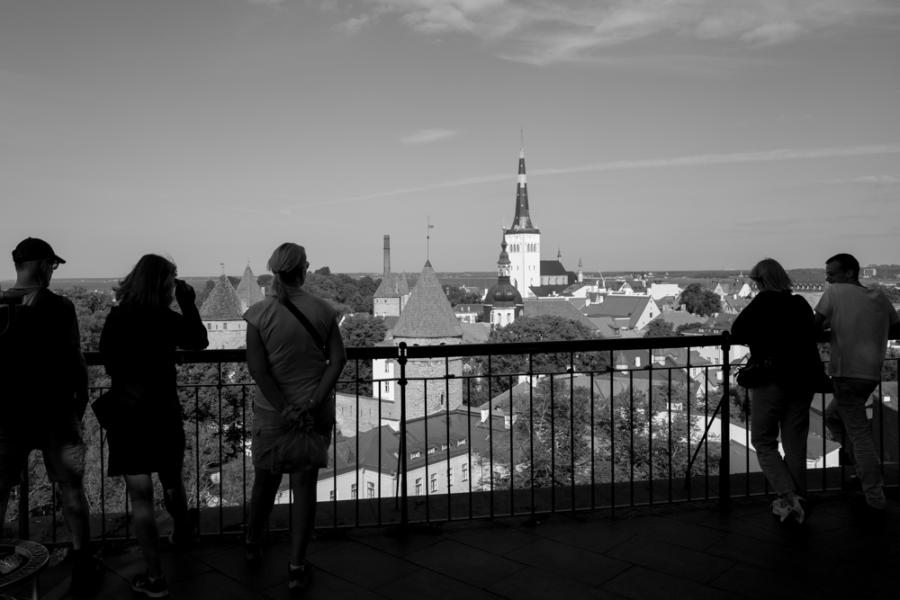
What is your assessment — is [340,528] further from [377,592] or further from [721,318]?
[721,318]

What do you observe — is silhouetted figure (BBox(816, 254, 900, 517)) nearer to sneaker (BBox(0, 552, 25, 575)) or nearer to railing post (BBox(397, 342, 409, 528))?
railing post (BBox(397, 342, 409, 528))

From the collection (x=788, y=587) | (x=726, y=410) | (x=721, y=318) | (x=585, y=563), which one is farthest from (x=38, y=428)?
(x=721, y=318)

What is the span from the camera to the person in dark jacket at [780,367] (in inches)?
176

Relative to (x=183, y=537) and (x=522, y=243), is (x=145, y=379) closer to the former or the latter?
(x=183, y=537)

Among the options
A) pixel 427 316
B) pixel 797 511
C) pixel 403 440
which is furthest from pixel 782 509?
pixel 427 316

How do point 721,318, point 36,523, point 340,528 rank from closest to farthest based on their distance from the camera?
1. point 340,528
2. point 36,523
3. point 721,318

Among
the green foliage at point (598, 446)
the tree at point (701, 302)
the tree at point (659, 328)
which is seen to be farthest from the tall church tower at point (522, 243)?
the green foliage at point (598, 446)

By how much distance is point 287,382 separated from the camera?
11.6ft

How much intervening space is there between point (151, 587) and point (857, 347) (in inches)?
169

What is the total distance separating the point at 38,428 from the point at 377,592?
5.84 ft

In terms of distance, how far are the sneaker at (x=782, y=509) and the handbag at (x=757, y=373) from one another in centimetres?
74

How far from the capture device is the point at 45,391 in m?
3.45

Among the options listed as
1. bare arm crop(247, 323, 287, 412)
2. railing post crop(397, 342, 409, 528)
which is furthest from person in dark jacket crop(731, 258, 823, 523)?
bare arm crop(247, 323, 287, 412)

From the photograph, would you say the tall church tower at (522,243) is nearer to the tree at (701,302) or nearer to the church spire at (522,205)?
the church spire at (522,205)
